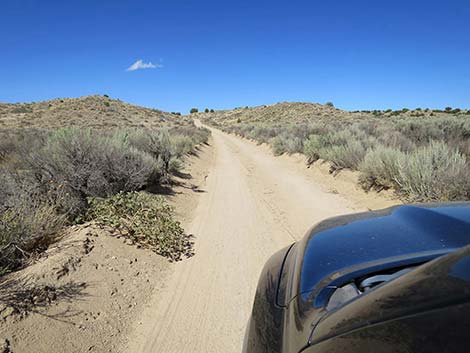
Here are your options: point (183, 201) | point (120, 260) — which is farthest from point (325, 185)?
point (120, 260)

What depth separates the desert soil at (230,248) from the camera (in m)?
3.33

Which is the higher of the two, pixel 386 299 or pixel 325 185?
pixel 386 299

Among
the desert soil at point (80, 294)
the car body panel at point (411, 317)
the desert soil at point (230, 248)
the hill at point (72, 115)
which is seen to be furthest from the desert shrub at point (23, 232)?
the hill at point (72, 115)

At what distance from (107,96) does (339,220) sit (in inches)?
3045

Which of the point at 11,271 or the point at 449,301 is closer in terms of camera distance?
the point at 449,301

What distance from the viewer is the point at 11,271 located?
3.69 m

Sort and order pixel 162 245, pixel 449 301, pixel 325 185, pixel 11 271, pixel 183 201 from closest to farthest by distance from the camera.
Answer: pixel 449 301 → pixel 11 271 → pixel 162 245 → pixel 183 201 → pixel 325 185

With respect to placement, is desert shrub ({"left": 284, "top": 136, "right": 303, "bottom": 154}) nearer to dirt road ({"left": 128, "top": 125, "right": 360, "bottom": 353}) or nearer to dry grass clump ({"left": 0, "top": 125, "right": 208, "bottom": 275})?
dirt road ({"left": 128, "top": 125, "right": 360, "bottom": 353})

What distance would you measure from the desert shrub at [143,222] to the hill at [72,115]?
3139cm

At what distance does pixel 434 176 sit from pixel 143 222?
6.09m

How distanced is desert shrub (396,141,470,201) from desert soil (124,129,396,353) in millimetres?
730

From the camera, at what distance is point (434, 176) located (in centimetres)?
669

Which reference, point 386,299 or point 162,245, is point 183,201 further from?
point 386,299

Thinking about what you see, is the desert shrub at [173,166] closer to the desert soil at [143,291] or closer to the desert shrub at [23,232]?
the desert soil at [143,291]
